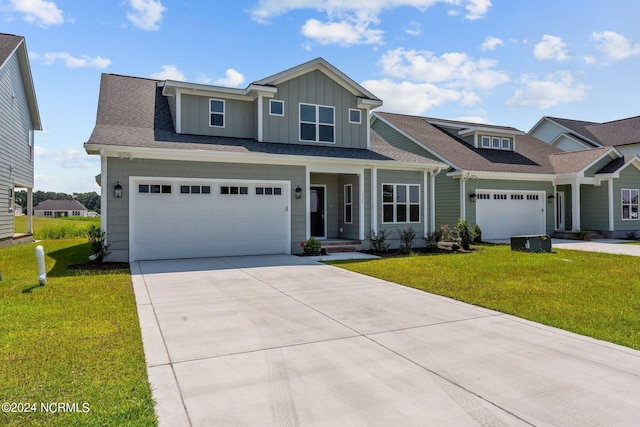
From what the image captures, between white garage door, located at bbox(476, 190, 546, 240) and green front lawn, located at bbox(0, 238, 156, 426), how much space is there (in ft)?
50.6

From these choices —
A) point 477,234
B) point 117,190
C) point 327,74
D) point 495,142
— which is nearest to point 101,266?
point 117,190

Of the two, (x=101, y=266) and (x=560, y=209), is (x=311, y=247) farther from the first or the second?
(x=560, y=209)

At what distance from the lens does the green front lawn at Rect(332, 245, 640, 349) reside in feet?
18.2

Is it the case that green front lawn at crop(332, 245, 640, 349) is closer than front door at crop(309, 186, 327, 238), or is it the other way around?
green front lawn at crop(332, 245, 640, 349)

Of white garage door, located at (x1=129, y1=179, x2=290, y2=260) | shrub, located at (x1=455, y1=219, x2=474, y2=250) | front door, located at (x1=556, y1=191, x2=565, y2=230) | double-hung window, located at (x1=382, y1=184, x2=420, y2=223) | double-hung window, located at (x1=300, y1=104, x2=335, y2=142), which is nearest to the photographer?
white garage door, located at (x1=129, y1=179, x2=290, y2=260)

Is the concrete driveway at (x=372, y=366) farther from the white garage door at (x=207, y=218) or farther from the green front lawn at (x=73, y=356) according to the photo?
the white garage door at (x=207, y=218)

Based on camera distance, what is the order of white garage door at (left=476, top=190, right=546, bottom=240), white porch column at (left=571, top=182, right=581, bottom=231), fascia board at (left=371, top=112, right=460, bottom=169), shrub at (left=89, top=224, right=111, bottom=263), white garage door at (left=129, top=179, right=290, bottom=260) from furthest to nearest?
white porch column at (left=571, top=182, right=581, bottom=231) < white garage door at (left=476, top=190, right=546, bottom=240) < fascia board at (left=371, top=112, right=460, bottom=169) < white garage door at (left=129, top=179, right=290, bottom=260) < shrub at (left=89, top=224, right=111, bottom=263)

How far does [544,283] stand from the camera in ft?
26.9

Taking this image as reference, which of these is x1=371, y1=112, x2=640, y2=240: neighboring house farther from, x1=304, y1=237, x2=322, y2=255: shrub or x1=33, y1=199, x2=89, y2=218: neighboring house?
x1=33, y1=199, x2=89, y2=218: neighboring house

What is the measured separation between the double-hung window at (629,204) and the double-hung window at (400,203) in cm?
1254

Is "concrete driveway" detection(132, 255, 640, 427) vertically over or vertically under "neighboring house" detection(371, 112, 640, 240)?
under

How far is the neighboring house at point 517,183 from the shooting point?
1812cm

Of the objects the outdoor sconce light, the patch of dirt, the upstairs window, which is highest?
the upstairs window

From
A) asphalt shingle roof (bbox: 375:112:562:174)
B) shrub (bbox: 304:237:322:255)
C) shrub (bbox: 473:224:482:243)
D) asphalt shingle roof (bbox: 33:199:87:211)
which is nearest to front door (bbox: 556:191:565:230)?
asphalt shingle roof (bbox: 375:112:562:174)
